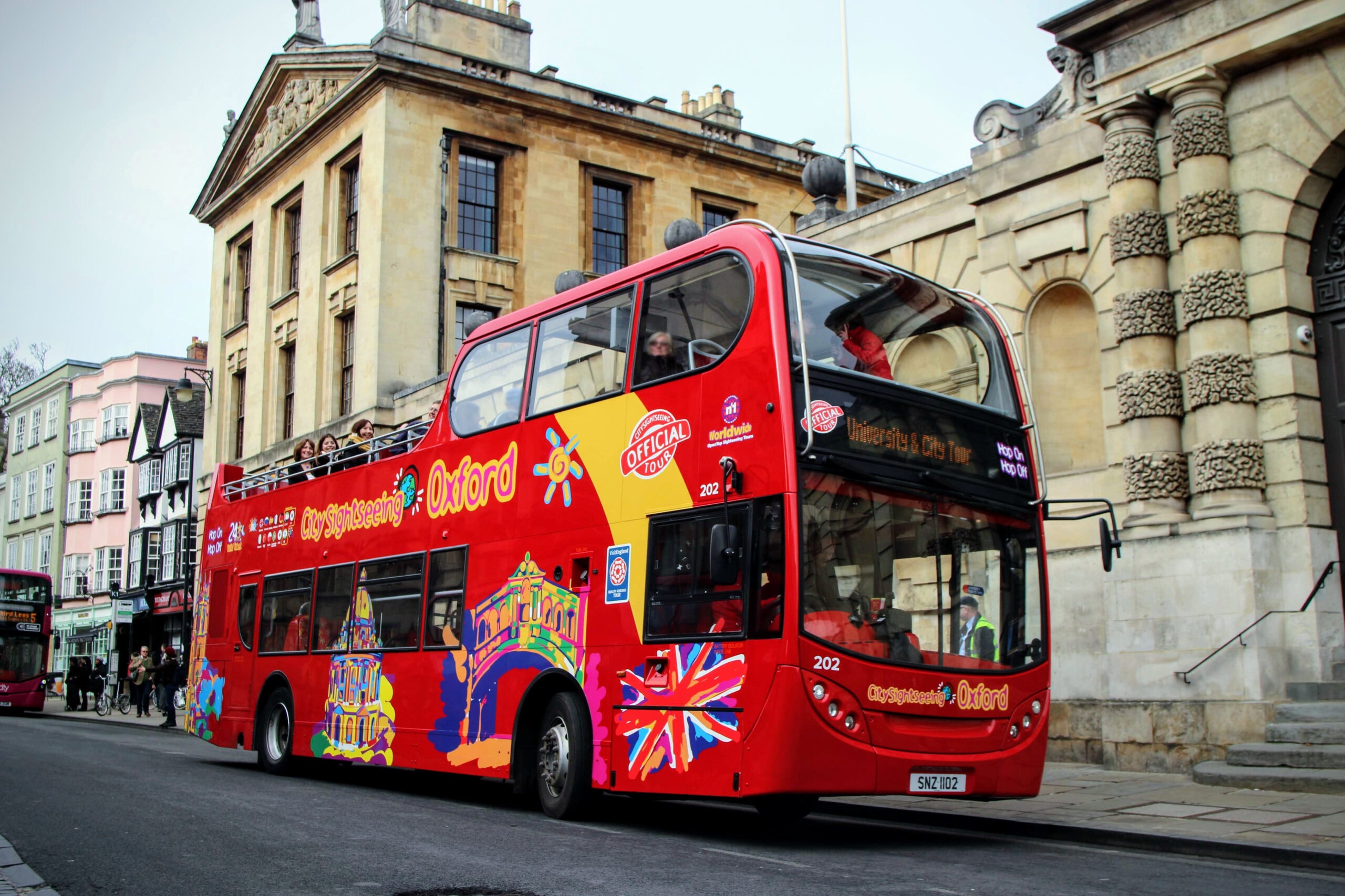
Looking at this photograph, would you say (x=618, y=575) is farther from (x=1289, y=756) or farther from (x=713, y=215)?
(x=713, y=215)

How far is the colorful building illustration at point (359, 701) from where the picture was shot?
12.9 metres

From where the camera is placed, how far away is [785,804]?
361 inches

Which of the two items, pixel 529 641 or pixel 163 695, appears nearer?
pixel 529 641

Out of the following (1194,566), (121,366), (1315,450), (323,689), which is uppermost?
(121,366)

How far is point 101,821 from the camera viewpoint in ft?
30.9

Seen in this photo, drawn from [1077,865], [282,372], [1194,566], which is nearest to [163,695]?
[282,372]

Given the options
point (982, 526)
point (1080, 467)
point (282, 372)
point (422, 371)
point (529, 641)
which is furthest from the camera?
point (282, 372)

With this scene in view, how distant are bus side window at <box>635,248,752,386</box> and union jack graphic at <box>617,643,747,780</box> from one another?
2.12 metres

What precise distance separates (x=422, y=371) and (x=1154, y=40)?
20521 mm

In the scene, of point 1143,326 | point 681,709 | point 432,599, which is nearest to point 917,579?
point 681,709

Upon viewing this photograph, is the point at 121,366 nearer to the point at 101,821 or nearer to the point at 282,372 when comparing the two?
the point at 282,372

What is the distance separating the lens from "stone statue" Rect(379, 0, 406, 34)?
109 feet

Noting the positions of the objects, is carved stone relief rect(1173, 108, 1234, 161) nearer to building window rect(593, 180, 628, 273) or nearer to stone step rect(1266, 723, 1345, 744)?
stone step rect(1266, 723, 1345, 744)

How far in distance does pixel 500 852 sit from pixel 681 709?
164 cm
